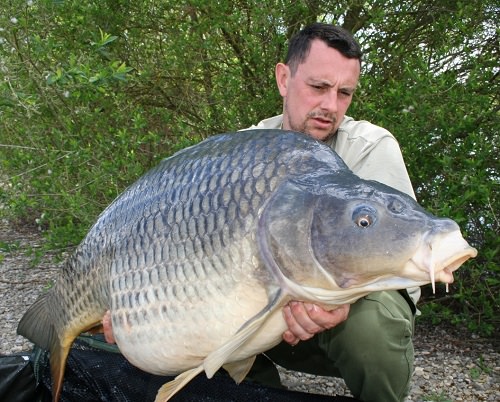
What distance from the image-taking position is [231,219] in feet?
3.36

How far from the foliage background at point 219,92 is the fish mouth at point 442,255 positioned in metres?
1.06

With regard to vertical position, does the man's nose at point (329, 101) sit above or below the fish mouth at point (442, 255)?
above

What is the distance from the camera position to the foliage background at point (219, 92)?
6.72ft

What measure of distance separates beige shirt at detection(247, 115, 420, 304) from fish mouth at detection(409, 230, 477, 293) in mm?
541

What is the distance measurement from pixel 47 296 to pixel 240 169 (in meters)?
0.66

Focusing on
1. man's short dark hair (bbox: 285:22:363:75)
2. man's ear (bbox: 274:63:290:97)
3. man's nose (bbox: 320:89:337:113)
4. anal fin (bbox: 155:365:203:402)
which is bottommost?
anal fin (bbox: 155:365:203:402)

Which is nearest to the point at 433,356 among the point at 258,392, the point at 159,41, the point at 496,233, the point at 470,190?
the point at 496,233

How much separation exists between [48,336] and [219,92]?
4.78ft

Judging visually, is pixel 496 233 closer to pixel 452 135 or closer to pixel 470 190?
pixel 470 190

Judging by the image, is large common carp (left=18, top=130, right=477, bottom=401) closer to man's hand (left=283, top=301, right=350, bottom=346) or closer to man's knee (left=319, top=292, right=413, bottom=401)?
man's hand (left=283, top=301, right=350, bottom=346)

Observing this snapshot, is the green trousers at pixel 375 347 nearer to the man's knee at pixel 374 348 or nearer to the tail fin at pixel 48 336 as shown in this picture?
the man's knee at pixel 374 348

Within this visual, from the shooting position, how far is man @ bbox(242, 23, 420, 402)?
1298 mm

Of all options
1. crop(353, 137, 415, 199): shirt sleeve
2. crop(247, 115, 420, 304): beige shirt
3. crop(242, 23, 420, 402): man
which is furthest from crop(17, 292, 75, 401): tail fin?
crop(353, 137, 415, 199): shirt sleeve

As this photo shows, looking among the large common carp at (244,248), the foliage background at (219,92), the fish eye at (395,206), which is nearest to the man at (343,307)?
the large common carp at (244,248)
